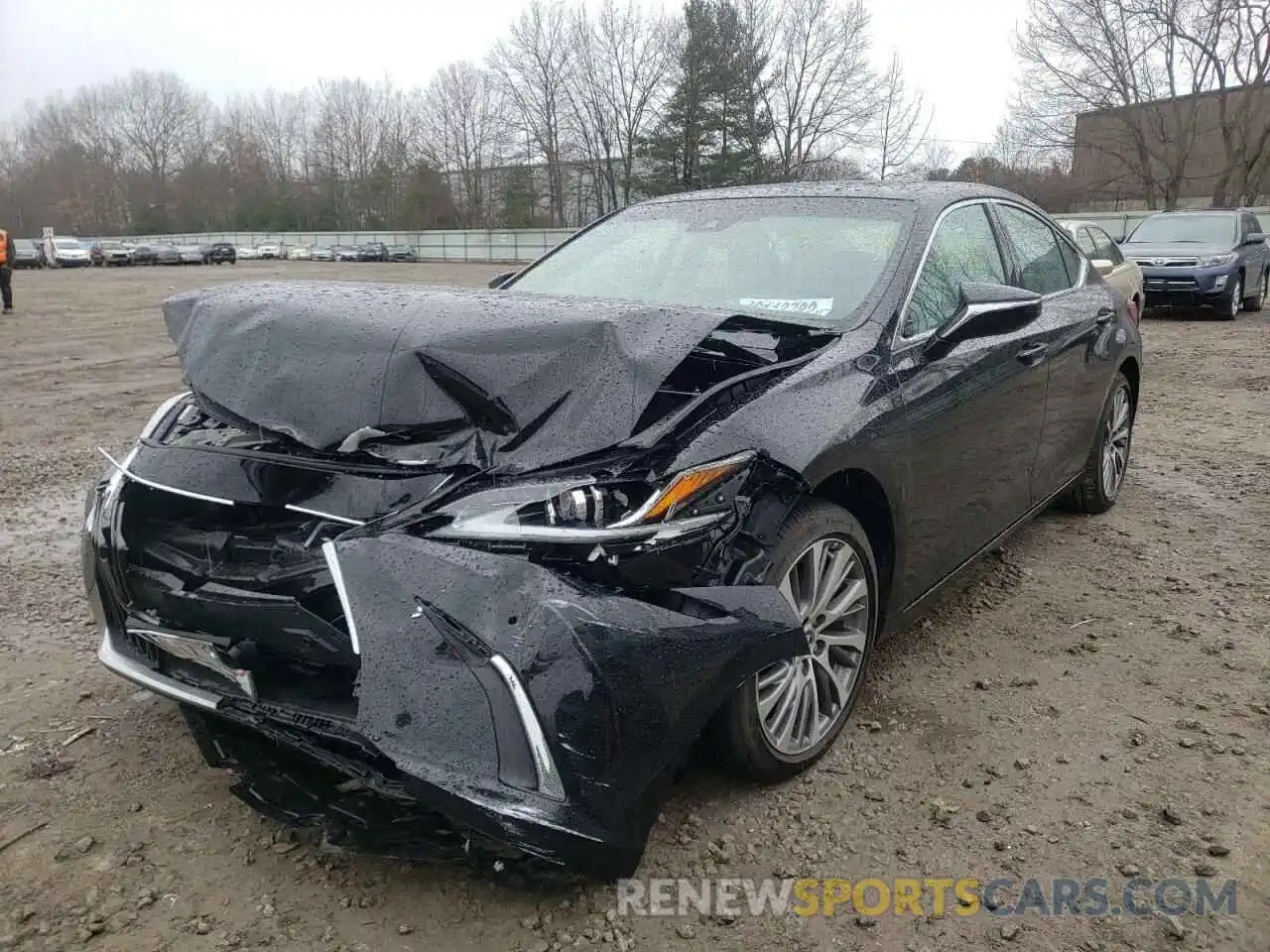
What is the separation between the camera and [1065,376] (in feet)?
13.1

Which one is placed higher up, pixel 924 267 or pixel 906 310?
pixel 924 267

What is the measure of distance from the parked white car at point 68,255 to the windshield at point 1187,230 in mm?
54527

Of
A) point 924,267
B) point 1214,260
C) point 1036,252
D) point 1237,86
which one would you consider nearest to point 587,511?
point 924,267

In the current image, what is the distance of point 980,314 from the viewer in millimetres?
3002

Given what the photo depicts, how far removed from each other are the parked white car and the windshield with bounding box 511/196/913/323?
5791 centimetres

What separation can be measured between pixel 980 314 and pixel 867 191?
873 mm

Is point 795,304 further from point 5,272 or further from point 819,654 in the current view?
point 5,272

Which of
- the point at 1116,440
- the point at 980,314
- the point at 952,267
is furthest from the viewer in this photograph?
the point at 1116,440

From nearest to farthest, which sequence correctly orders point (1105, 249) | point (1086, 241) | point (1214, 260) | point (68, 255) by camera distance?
point (1086, 241) → point (1105, 249) → point (1214, 260) → point (68, 255)

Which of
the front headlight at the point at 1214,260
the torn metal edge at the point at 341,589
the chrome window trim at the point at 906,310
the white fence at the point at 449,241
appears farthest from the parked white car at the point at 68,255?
the torn metal edge at the point at 341,589

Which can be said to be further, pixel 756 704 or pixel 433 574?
pixel 756 704

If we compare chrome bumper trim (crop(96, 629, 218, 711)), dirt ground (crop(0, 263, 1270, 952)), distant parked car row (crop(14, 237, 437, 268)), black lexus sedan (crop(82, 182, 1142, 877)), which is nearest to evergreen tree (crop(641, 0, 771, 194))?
distant parked car row (crop(14, 237, 437, 268))

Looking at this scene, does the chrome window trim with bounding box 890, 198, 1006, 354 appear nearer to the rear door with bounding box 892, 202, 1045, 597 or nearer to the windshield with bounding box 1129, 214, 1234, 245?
the rear door with bounding box 892, 202, 1045, 597

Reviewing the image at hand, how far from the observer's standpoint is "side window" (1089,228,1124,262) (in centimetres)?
867
